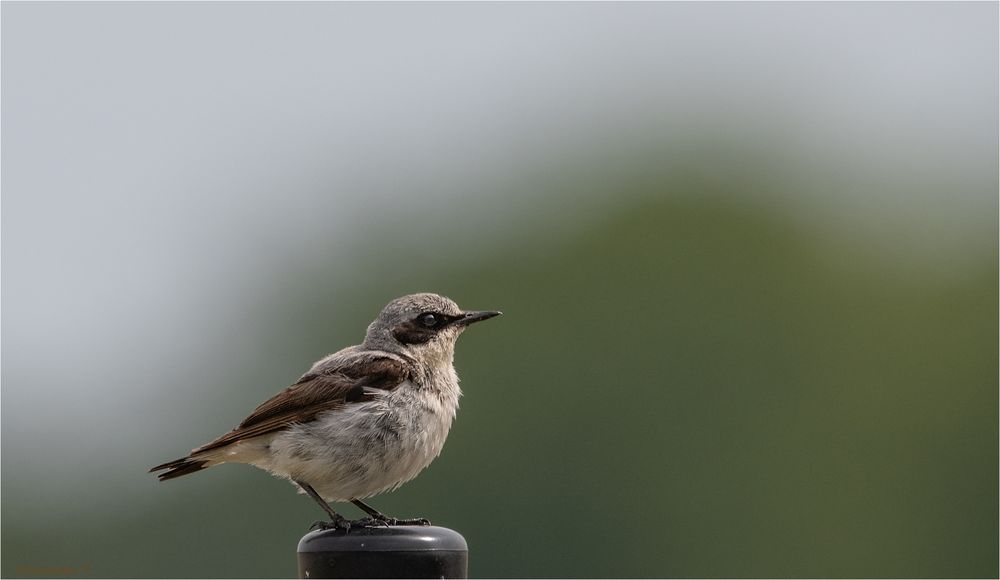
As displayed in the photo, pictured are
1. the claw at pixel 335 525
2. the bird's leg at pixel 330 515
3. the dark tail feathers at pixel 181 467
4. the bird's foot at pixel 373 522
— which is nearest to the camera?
the claw at pixel 335 525

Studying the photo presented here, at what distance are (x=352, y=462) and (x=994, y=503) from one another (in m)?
55.7

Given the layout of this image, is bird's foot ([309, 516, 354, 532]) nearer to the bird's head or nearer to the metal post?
the metal post

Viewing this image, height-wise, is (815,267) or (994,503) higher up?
(815,267)

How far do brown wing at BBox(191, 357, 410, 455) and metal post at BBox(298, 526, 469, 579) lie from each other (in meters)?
2.60

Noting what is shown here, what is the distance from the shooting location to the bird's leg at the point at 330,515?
9.81m

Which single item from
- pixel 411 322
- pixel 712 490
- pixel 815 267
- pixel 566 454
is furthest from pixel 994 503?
pixel 411 322

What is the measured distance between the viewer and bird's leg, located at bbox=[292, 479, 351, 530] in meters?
9.81

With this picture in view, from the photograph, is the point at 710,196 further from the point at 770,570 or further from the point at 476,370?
the point at 770,570

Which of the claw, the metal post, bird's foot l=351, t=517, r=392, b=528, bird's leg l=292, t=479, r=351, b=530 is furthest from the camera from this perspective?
bird's foot l=351, t=517, r=392, b=528

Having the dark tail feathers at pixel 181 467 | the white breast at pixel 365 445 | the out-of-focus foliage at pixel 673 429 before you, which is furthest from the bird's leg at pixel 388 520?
the out-of-focus foliage at pixel 673 429

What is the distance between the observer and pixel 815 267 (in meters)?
86.6

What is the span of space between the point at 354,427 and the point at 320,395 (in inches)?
19.4

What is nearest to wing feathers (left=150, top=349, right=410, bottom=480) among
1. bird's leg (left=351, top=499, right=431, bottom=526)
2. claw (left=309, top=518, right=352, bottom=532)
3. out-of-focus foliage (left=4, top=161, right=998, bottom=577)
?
bird's leg (left=351, top=499, right=431, bottom=526)

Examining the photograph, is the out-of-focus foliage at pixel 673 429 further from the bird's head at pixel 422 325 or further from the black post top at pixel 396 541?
the black post top at pixel 396 541
